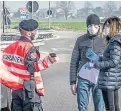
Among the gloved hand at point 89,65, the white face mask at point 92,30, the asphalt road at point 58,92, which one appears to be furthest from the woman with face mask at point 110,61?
the asphalt road at point 58,92

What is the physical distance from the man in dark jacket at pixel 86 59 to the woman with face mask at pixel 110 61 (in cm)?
13

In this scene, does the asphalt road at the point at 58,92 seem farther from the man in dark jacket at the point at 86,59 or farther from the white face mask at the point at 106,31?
the white face mask at the point at 106,31

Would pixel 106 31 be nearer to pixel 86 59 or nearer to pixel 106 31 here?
pixel 106 31

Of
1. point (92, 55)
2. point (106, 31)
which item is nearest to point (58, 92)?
point (92, 55)

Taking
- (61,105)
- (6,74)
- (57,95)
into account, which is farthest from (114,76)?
(57,95)

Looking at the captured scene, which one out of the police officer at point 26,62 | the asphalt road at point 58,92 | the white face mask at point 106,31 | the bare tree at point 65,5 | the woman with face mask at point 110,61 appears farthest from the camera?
the bare tree at point 65,5

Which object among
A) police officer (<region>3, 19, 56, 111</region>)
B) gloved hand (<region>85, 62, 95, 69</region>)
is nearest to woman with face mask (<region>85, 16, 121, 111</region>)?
gloved hand (<region>85, 62, 95, 69</region>)

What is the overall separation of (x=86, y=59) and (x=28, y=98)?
42.2 inches

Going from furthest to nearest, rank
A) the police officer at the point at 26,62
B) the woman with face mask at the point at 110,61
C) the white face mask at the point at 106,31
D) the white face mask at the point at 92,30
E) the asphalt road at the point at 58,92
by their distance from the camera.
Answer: the asphalt road at the point at 58,92 < the white face mask at the point at 92,30 < the white face mask at the point at 106,31 < the woman with face mask at the point at 110,61 < the police officer at the point at 26,62

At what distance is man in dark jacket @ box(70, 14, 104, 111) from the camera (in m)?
5.55

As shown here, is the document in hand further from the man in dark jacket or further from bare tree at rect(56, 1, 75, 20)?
bare tree at rect(56, 1, 75, 20)

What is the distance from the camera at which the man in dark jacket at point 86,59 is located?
18.2ft

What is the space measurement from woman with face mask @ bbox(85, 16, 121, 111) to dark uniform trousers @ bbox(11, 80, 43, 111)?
956mm

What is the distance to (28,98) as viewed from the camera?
4.96 m
